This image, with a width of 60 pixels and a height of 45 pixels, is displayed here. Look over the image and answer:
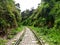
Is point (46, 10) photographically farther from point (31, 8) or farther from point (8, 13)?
point (31, 8)

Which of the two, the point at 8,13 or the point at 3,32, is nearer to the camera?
the point at 3,32

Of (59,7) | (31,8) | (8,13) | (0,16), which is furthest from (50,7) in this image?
(31,8)

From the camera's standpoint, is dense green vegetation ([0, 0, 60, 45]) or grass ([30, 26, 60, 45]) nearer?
grass ([30, 26, 60, 45])

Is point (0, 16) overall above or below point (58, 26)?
above

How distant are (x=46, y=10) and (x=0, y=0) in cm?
2016

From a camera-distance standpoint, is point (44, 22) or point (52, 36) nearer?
point (52, 36)

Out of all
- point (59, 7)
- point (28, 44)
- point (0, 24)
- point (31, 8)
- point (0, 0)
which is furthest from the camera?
point (31, 8)

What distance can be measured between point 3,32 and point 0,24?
1278mm

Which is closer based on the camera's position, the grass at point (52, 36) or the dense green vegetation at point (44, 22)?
the grass at point (52, 36)

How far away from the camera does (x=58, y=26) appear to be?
27.2 metres

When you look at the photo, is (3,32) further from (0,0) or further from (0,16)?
(0,0)

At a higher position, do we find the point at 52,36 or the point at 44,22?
the point at 52,36

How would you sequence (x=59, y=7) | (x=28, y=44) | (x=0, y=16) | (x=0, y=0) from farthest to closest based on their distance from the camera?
(x=59, y=7)
(x=0, y=0)
(x=0, y=16)
(x=28, y=44)

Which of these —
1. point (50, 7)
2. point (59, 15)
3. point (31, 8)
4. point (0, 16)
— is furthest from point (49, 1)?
point (31, 8)
